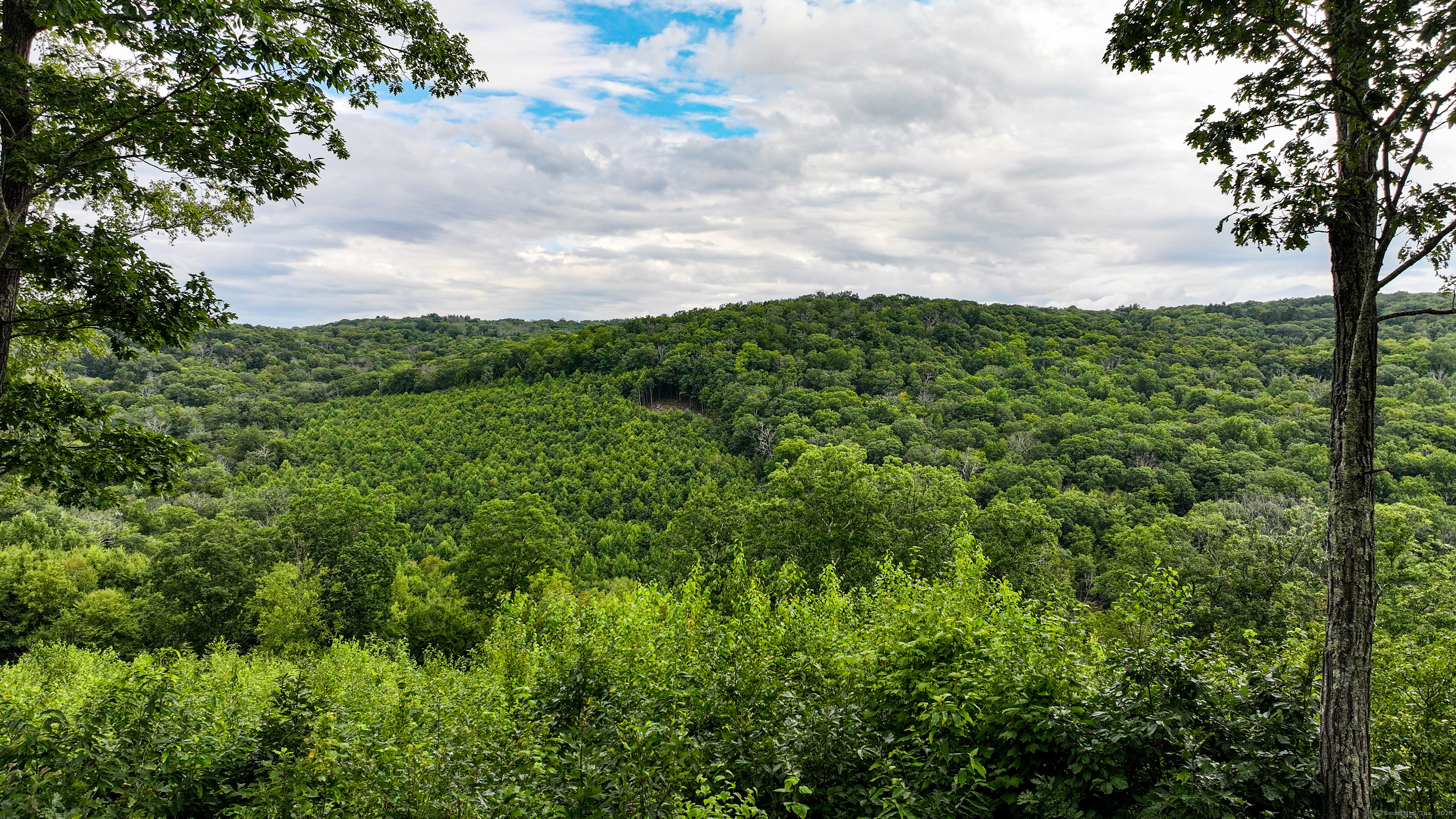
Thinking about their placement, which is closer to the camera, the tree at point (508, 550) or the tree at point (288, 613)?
the tree at point (288, 613)

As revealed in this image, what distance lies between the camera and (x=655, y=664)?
334 inches

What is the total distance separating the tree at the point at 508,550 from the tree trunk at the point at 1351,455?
32934 millimetres

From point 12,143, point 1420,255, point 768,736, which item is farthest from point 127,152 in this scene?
point 1420,255

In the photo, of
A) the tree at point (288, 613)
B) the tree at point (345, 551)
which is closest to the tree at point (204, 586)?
the tree at point (288, 613)

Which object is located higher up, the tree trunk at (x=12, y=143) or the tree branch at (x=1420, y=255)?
the tree trunk at (x=12, y=143)

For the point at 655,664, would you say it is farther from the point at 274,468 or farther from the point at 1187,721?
the point at 274,468

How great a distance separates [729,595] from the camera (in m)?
18.1

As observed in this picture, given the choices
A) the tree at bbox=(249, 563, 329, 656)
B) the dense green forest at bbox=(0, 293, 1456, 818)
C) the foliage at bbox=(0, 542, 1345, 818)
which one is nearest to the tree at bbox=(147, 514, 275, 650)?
the dense green forest at bbox=(0, 293, 1456, 818)

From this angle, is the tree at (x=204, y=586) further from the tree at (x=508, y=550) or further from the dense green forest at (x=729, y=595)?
the tree at (x=508, y=550)

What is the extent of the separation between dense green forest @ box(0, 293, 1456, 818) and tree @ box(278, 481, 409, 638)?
0.69 ft

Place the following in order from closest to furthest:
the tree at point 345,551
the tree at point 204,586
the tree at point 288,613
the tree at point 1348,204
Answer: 1. the tree at point 1348,204
2. the tree at point 288,613
3. the tree at point 204,586
4. the tree at point 345,551

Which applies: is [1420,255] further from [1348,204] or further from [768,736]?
[768,736]

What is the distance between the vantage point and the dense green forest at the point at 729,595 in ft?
17.3

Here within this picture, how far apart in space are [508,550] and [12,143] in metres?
30.1
